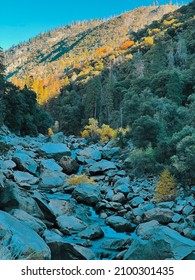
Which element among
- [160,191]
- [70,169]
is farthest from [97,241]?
[70,169]

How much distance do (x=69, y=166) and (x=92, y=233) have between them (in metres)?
10.7

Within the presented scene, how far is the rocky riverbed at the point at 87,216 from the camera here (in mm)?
7562

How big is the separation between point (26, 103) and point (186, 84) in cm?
1614

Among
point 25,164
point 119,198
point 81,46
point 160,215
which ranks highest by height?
point 81,46

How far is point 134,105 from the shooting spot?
27.9 meters

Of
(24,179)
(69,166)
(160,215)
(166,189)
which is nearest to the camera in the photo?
(160,215)

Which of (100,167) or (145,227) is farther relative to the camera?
(100,167)

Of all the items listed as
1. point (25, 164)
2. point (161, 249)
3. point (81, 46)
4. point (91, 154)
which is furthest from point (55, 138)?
point (81, 46)

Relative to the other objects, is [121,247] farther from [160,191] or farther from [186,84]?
[186,84]

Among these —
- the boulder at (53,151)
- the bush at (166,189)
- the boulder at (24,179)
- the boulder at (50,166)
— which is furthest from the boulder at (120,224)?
the boulder at (53,151)

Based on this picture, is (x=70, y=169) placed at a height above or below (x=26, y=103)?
below

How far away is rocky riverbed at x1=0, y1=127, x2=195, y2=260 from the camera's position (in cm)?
756

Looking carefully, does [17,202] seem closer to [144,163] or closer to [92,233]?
[92,233]

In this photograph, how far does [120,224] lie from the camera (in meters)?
11.6
